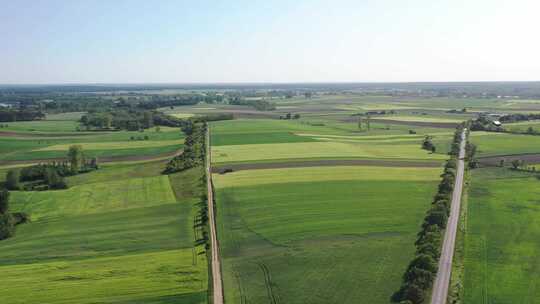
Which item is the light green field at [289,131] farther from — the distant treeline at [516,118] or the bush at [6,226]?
the bush at [6,226]

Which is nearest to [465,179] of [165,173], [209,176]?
[209,176]

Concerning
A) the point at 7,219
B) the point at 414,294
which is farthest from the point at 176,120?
the point at 414,294

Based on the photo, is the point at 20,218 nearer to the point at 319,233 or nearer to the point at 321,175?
the point at 319,233

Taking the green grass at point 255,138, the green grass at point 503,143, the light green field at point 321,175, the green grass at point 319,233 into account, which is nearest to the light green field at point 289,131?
the green grass at point 255,138

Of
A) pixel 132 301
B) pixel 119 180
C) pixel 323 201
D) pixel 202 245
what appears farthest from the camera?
pixel 119 180

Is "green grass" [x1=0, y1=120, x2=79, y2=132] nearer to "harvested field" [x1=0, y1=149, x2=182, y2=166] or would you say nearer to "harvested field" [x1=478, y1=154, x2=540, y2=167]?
"harvested field" [x1=0, y1=149, x2=182, y2=166]

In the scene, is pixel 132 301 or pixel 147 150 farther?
pixel 147 150

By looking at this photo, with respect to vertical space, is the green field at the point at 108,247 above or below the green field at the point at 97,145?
below

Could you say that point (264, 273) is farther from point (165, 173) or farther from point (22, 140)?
point (22, 140)
